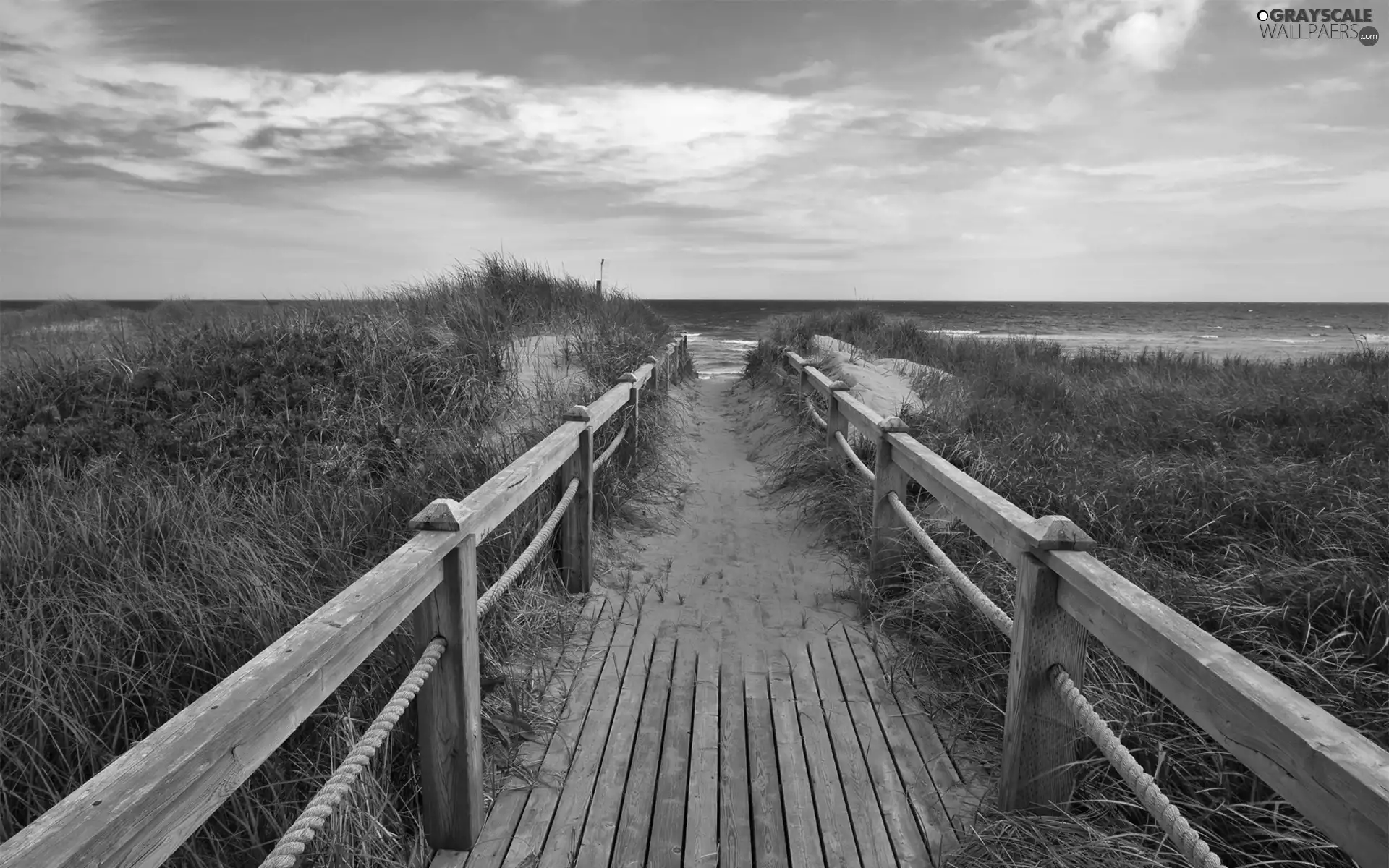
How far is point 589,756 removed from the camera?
3035 mm

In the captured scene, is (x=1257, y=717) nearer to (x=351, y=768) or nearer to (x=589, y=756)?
(x=351, y=768)

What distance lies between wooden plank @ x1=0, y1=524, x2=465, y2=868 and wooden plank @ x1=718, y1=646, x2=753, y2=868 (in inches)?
54.0

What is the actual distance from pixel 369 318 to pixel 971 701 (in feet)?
19.4

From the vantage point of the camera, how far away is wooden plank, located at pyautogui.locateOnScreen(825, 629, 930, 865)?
2.58m

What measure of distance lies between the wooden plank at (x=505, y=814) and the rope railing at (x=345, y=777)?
26.5 inches

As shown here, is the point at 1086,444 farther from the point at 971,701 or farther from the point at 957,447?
the point at 971,701

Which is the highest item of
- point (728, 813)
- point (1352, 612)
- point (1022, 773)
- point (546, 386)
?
point (546, 386)

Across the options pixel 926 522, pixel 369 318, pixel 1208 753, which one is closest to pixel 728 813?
pixel 1208 753

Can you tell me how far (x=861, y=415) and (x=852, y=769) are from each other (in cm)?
271

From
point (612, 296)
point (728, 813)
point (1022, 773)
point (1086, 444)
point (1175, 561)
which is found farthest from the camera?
point (612, 296)

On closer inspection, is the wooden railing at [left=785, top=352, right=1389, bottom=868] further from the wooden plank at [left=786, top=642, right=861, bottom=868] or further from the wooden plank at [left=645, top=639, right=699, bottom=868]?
the wooden plank at [left=645, top=639, right=699, bottom=868]

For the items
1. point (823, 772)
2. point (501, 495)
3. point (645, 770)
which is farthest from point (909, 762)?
point (501, 495)

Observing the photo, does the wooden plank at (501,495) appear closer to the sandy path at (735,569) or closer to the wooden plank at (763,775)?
the sandy path at (735,569)

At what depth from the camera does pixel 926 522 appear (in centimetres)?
475
